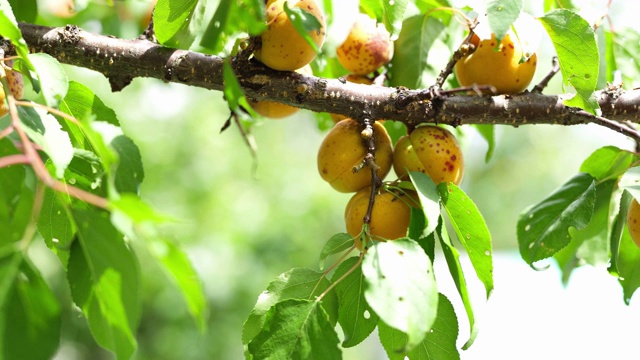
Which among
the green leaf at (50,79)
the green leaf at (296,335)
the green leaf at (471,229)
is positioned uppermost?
the green leaf at (50,79)

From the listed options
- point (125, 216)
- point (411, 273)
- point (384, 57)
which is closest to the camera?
point (125, 216)

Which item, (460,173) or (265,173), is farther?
(265,173)

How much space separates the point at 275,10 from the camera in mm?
718

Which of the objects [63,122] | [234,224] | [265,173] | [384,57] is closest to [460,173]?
[384,57]

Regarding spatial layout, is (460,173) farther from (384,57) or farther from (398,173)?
(384,57)

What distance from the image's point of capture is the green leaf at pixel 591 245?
94cm

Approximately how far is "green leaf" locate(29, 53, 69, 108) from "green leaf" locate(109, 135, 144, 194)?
82mm

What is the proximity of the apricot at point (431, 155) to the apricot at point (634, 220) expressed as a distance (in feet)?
0.69

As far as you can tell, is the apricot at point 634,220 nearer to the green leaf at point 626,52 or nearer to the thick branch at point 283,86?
the thick branch at point 283,86

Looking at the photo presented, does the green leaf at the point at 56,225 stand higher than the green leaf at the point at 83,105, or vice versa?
the green leaf at the point at 83,105

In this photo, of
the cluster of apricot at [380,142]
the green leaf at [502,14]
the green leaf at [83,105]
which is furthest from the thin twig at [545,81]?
the green leaf at [83,105]

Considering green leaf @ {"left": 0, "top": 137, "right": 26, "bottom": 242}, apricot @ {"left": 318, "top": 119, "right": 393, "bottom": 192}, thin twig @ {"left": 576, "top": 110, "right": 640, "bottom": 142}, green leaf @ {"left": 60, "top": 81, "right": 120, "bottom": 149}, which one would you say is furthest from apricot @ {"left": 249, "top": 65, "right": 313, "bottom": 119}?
green leaf @ {"left": 0, "top": 137, "right": 26, "bottom": 242}

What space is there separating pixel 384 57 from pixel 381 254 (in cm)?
43

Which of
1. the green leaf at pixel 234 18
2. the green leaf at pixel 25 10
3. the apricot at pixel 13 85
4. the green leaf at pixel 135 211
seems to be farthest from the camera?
the green leaf at pixel 25 10
